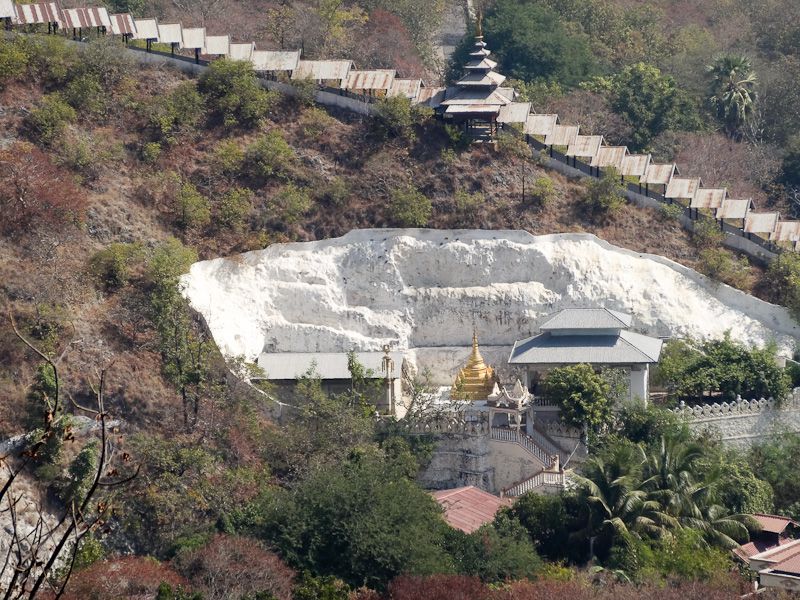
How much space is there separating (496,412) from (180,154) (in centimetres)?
1547

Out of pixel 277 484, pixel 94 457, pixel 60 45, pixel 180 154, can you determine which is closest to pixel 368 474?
pixel 277 484

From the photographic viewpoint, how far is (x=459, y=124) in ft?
194

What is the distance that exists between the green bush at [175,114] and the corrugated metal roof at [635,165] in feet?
47.6

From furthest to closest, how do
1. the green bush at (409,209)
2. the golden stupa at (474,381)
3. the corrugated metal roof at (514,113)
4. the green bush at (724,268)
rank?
the corrugated metal roof at (514,113)
the green bush at (409,209)
the green bush at (724,268)
the golden stupa at (474,381)

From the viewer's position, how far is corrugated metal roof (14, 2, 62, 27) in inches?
2378

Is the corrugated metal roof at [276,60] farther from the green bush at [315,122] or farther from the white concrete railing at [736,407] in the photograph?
the white concrete railing at [736,407]

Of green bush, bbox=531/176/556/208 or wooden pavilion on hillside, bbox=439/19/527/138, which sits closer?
green bush, bbox=531/176/556/208

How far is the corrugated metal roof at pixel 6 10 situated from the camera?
6003 centimetres

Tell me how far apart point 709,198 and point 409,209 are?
33.0ft

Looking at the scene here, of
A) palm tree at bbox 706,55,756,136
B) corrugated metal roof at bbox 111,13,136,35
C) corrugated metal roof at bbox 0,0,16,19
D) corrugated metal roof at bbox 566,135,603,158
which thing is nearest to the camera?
corrugated metal roof at bbox 566,135,603,158

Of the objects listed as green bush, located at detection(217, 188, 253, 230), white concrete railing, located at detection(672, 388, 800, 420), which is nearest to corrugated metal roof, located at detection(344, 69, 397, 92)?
green bush, located at detection(217, 188, 253, 230)

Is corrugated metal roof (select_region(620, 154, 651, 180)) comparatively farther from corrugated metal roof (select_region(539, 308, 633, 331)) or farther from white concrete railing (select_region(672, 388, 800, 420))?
white concrete railing (select_region(672, 388, 800, 420))

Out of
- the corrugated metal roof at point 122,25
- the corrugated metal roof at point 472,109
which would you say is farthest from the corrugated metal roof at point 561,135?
the corrugated metal roof at point 122,25

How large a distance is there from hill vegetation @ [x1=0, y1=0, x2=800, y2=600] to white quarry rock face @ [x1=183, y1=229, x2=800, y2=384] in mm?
944
